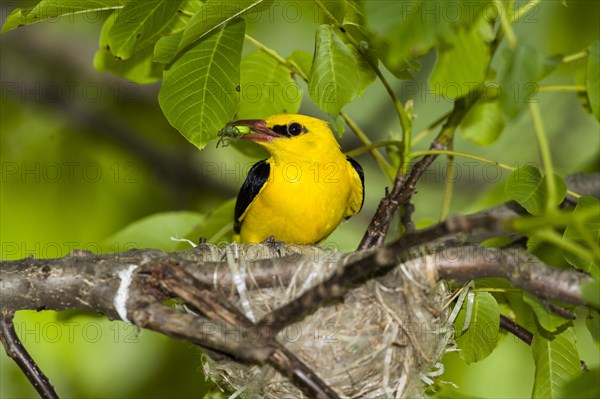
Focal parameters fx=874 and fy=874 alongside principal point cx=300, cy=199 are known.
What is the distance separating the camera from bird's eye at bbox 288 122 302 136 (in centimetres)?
485

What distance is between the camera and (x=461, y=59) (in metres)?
3.00

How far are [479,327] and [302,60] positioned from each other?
156cm

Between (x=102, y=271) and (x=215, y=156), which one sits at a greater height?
(x=215, y=156)

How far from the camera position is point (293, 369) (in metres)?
2.90

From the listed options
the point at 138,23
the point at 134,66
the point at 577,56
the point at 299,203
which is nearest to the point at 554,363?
the point at 577,56

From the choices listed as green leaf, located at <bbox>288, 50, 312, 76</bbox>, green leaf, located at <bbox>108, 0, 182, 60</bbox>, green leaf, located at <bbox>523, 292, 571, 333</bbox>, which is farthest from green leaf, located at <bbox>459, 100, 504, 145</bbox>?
green leaf, located at <bbox>108, 0, 182, 60</bbox>

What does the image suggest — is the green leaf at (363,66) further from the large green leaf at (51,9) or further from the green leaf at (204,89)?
the large green leaf at (51,9)

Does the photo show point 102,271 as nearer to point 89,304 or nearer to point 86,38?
point 89,304

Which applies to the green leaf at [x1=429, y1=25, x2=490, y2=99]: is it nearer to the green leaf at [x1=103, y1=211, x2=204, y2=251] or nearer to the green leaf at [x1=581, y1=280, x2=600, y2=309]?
the green leaf at [x1=581, y1=280, x2=600, y2=309]

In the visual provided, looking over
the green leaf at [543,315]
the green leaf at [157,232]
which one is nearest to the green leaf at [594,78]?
the green leaf at [543,315]

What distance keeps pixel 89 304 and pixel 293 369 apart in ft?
3.38

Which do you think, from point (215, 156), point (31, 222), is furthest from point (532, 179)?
point (215, 156)

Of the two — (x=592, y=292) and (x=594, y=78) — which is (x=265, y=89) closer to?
(x=594, y=78)

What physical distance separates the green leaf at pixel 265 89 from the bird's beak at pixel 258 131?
44 millimetres
